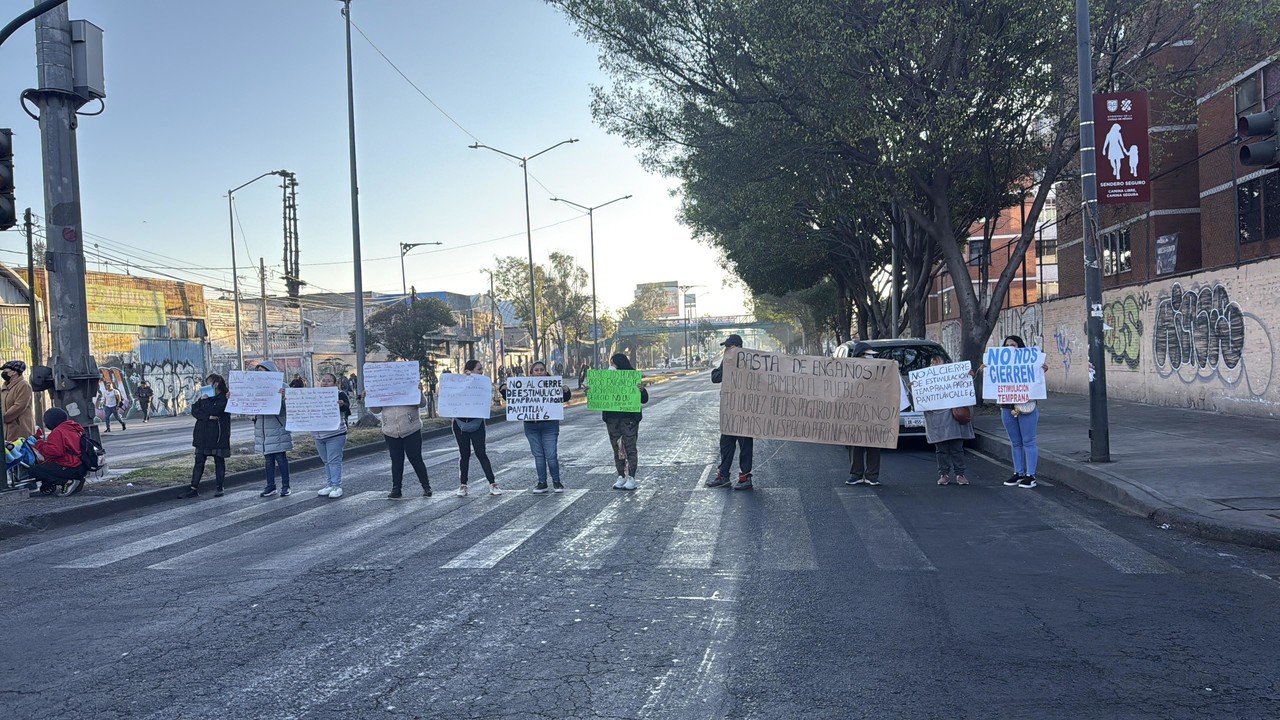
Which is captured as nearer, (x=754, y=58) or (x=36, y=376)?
(x=36, y=376)

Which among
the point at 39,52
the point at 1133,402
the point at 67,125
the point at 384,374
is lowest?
the point at 1133,402

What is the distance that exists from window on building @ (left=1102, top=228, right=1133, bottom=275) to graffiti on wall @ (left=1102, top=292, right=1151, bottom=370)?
343 cm

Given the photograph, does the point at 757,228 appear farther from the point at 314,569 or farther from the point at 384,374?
the point at 314,569

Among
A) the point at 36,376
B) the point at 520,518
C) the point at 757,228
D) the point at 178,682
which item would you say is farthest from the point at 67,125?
the point at 757,228

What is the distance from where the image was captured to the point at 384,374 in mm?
11789

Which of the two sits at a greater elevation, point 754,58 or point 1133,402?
point 754,58

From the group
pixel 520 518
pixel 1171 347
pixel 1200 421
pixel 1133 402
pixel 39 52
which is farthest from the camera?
pixel 1133 402

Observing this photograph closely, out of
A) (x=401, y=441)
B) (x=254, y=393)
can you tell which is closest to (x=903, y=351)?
(x=401, y=441)

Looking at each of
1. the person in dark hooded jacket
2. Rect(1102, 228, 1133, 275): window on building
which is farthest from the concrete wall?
the person in dark hooded jacket

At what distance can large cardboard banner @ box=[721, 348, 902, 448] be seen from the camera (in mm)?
11641

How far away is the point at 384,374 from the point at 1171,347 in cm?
1715

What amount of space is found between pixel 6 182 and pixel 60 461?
3.55 m

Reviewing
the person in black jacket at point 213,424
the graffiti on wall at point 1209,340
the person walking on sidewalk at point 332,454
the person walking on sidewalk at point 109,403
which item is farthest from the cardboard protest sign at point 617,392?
the person walking on sidewalk at point 109,403

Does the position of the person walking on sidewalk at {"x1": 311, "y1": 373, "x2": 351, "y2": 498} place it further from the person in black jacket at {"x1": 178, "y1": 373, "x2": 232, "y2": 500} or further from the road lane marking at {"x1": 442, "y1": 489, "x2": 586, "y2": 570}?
the road lane marking at {"x1": 442, "y1": 489, "x2": 586, "y2": 570}
